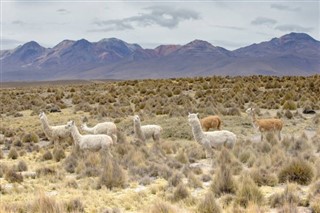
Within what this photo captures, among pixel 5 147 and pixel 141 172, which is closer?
pixel 141 172

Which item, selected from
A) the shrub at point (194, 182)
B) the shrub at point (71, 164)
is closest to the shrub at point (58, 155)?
the shrub at point (71, 164)

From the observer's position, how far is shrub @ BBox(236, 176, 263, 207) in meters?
8.65

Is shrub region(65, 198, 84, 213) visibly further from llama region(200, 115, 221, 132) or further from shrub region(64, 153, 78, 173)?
llama region(200, 115, 221, 132)

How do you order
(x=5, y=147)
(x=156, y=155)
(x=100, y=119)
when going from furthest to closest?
(x=100, y=119) < (x=5, y=147) < (x=156, y=155)

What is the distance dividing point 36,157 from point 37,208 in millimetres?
7215

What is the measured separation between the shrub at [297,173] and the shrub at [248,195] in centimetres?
138

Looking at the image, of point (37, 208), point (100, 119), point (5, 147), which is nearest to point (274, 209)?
point (37, 208)

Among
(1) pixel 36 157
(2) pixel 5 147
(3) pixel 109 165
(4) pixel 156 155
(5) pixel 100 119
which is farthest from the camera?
(5) pixel 100 119

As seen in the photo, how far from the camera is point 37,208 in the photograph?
8.26 metres

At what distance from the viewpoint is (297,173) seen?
33.6 ft

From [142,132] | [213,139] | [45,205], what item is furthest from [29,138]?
[45,205]

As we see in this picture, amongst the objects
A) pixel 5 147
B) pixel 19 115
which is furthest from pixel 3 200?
pixel 19 115

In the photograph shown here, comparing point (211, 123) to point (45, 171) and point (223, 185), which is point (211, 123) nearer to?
point (45, 171)

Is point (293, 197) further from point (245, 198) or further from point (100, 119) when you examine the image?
point (100, 119)
